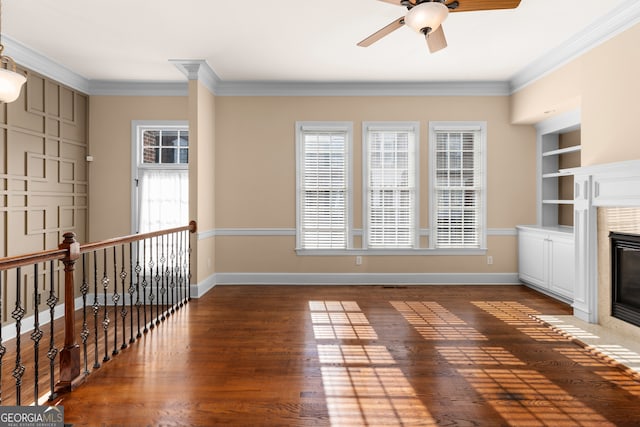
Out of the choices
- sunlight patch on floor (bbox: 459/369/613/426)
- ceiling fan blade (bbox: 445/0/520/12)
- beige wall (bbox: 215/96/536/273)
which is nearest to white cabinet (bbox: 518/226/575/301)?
beige wall (bbox: 215/96/536/273)

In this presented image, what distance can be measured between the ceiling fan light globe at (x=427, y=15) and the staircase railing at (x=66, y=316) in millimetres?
2687

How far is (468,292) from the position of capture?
5527 millimetres

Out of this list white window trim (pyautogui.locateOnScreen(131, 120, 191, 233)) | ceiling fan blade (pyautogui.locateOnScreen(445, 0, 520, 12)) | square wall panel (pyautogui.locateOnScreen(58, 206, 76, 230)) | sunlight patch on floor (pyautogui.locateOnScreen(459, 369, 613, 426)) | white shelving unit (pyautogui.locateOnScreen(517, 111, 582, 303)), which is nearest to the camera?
sunlight patch on floor (pyautogui.locateOnScreen(459, 369, 613, 426))

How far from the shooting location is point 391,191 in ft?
19.9

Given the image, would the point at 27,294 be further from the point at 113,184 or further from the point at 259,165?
the point at 259,165

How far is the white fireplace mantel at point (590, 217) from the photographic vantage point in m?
3.71

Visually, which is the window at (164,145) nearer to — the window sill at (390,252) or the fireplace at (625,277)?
the window sill at (390,252)

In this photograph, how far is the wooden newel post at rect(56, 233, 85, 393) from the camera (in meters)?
2.63

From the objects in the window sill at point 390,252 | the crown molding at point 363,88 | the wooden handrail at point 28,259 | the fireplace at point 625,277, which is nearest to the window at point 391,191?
the window sill at point 390,252

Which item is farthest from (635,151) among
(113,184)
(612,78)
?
(113,184)

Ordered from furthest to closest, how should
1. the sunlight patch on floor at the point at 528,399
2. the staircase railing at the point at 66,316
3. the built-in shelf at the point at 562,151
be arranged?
the built-in shelf at the point at 562,151, the staircase railing at the point at 66,316, the sunlight patch on floor at the point at 528,399

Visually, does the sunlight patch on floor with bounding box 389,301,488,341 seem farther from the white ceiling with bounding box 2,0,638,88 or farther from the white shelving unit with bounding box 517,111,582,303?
the white ceiling with bounding box 2,0,638,88

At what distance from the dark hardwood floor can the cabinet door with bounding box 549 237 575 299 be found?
428 mm

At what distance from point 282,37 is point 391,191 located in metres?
2.74
